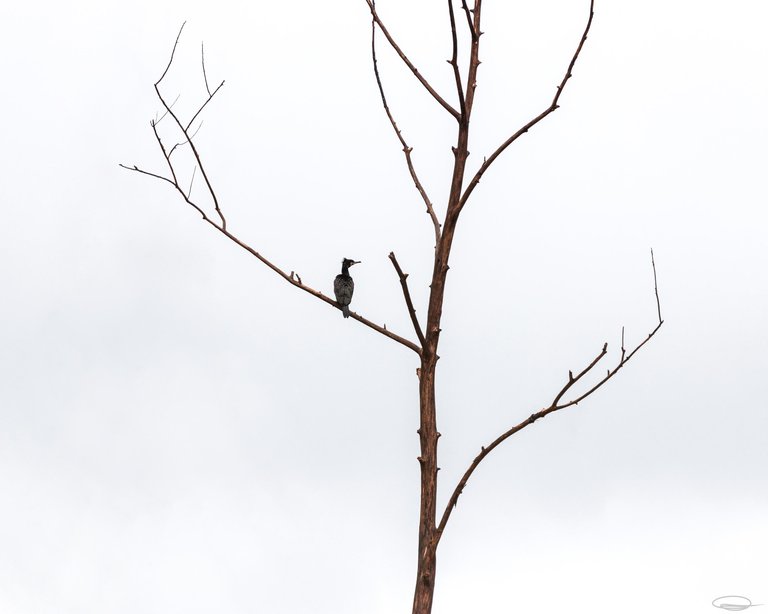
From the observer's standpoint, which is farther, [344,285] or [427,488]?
[344,285]

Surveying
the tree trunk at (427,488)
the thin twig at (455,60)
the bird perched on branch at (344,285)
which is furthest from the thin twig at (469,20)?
the bird perched on branch at (344,285)

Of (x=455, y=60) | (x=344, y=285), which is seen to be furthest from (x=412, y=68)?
(x=344, y=285)

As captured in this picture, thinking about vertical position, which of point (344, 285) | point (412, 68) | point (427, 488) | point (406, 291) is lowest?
point (427, 488)

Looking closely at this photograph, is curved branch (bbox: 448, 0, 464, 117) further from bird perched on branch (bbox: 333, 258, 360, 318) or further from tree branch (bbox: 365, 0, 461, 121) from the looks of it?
bird perched on branch (bbox: 333, 258, 360, 318)

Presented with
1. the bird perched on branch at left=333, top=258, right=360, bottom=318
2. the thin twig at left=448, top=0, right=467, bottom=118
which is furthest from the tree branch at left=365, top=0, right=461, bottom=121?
the bird perched on branch at left=333, top=258, right=360, bottom=318

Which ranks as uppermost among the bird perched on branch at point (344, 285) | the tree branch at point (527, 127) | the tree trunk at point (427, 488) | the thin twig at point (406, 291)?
the bird perched on branch at point (344, 285)

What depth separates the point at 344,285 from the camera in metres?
18.5

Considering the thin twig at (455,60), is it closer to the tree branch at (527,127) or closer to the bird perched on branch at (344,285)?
the tree branch at (527,127)

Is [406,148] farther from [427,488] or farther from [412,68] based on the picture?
[427,488]

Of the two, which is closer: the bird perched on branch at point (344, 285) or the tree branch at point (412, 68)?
the tree branch at point (412, 68)

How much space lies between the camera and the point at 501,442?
10.7 metres

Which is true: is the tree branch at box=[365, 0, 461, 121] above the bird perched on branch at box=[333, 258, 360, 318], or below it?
below

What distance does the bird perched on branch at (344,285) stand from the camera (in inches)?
720

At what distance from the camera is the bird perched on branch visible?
60.0 feet
